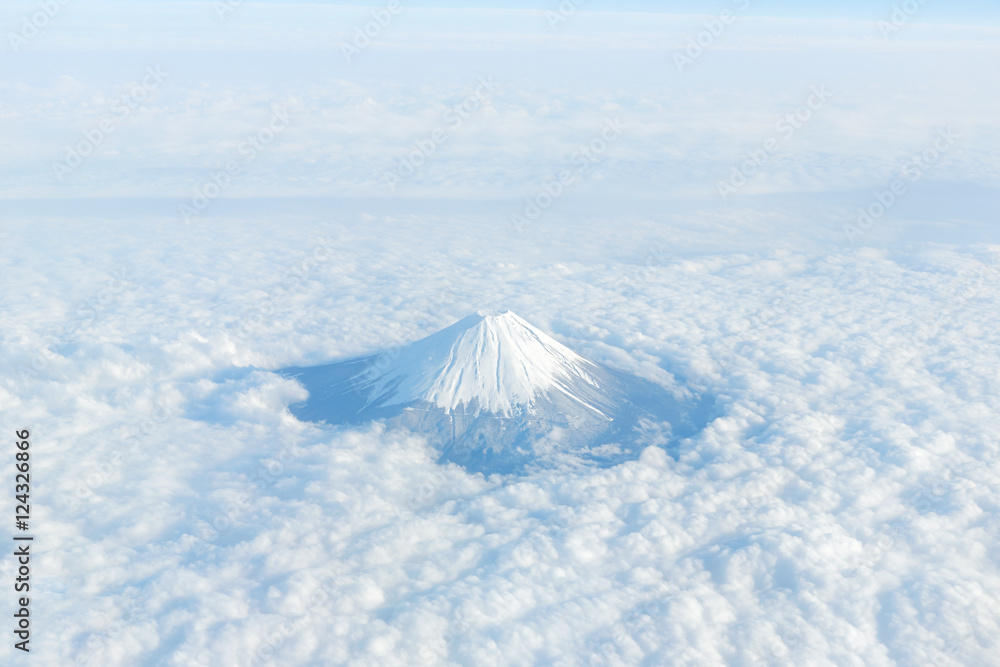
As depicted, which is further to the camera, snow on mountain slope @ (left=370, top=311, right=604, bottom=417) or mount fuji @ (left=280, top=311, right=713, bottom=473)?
snow on mountain slope @ (left=370, top=311, right=604, bottom=417)

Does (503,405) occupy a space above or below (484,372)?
below

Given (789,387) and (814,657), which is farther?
(789,387)

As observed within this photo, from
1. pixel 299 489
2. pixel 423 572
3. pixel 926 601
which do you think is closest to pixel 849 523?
pixel 926 601

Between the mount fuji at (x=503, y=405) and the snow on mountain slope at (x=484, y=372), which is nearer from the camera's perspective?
the mount fuji at (x=503, y=405)

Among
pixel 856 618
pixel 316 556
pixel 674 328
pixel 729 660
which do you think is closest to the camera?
pixel 729 660

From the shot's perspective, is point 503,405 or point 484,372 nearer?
point 503,405

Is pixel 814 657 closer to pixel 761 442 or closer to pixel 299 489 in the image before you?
pixel 761 442

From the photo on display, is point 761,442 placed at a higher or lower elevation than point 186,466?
higher

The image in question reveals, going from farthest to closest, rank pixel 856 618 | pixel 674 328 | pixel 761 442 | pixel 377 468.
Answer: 1. pixel 674 328
2. pixel 761 442
3. pixel 377 468
4. pixel 856 618
